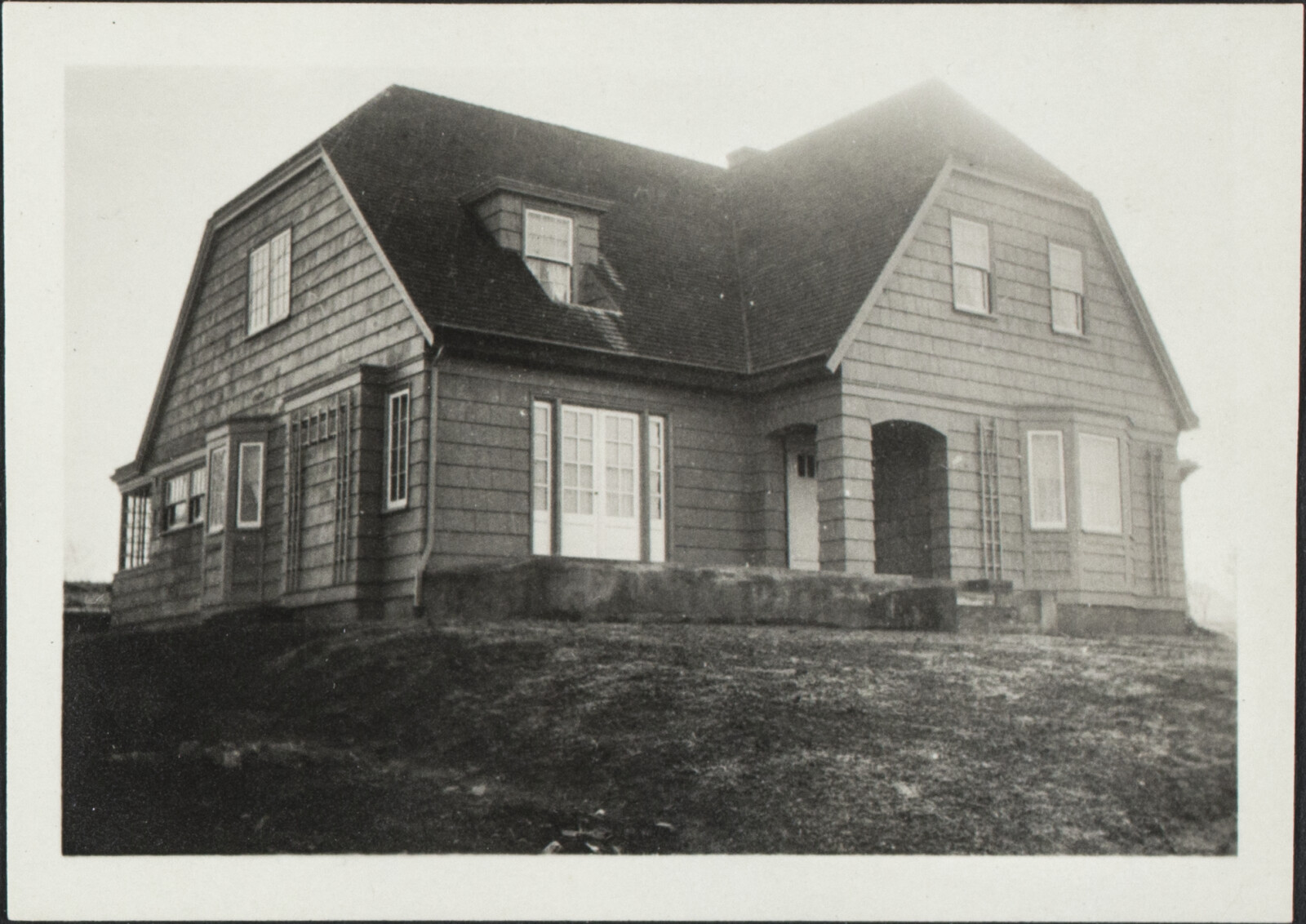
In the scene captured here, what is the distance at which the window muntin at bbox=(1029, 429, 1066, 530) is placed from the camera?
1584 centimetres

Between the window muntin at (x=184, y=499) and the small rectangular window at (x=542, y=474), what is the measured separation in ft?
14.3

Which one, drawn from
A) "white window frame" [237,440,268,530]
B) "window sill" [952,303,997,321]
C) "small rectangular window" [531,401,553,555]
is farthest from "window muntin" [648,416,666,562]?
"white window frame" [237,440,268,530]

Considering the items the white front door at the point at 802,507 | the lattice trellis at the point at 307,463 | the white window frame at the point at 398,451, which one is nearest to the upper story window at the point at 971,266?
the white front door at the point at 802,507

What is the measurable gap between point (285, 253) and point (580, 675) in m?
7.41

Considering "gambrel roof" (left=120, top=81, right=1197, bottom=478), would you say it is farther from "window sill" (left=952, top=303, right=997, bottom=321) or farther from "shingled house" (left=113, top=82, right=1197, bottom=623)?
"window sill" (left=952, top=303, right=997, bottom=321)

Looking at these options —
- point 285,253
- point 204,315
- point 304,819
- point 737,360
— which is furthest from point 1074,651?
point 204,315

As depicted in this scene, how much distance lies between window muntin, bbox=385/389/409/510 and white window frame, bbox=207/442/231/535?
8.04 feet

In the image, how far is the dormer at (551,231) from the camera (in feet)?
50.4

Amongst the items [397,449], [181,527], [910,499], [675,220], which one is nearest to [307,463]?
[397,449]

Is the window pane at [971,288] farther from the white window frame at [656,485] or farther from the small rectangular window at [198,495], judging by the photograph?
the small rectangular window at [198,495]

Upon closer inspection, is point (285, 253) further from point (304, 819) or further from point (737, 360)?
point (304, 819)

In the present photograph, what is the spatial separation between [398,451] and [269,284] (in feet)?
9.91

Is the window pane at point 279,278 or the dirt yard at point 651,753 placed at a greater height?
the window pane at point 279,278

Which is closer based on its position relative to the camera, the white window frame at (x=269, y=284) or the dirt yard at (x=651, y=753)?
the dirt yard at (x=651, y=753)
